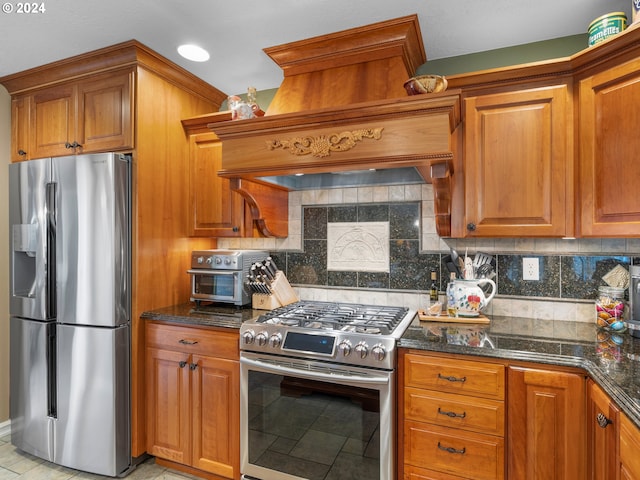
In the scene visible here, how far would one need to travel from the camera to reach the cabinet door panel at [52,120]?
234 cm

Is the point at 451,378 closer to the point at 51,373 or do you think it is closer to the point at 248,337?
the point at 248,337

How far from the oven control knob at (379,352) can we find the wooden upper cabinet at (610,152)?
3.54ft

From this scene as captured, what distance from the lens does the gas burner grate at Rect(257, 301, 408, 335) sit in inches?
68.5

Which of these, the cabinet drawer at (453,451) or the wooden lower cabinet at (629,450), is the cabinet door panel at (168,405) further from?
the wooden lower cabinet at (629,450)

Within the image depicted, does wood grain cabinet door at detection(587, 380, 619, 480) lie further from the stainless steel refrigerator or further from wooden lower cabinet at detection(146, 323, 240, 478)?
the stainless steel refrigerator

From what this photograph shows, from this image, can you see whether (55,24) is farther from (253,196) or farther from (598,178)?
(598,178)

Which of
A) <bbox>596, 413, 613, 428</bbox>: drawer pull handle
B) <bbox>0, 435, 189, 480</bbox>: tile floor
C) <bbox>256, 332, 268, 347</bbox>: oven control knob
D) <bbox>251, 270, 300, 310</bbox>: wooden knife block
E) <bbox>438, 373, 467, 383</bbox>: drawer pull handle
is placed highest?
<bbox>251, 270, 300, 310</bbox>: wooden knife block

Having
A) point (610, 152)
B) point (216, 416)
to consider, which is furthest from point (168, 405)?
point (610, 152)

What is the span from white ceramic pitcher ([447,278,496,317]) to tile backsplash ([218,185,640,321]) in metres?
0.23

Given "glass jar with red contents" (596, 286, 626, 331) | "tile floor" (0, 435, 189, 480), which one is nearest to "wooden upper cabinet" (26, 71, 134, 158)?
"tile floor" (0, 435, 189, 480)

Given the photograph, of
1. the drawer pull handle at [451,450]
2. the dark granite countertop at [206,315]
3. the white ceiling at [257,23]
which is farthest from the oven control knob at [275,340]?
the white ceiling at [257,23]

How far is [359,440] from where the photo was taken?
1610 millimetres

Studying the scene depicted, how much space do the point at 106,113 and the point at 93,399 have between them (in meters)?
1.73

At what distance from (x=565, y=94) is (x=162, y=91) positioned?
2.30 meters
